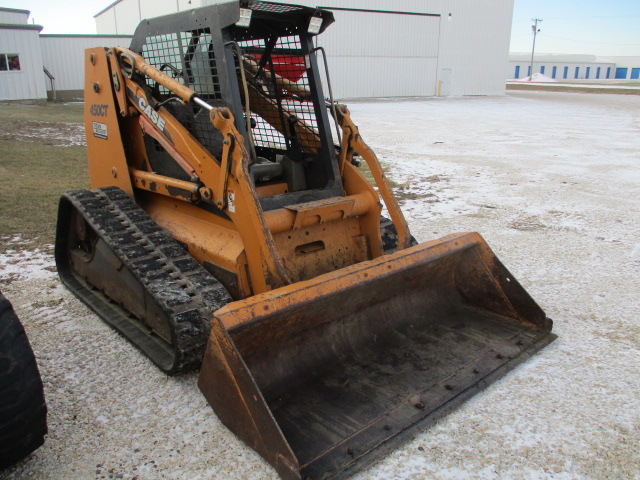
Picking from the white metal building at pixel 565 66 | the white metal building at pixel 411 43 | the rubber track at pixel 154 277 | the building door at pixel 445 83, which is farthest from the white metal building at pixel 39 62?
the white metal building at pixel 565 66

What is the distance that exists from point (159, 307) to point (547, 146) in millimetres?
11111

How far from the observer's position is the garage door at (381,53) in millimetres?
28125

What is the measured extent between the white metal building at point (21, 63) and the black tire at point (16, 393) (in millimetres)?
22635

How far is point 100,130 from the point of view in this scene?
427 cm

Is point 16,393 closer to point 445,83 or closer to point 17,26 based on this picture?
point 17,26

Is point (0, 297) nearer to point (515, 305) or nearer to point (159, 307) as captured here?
point (159, 307)

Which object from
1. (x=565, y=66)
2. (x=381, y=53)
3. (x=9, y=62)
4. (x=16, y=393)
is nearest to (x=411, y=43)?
(x=381, y=53)

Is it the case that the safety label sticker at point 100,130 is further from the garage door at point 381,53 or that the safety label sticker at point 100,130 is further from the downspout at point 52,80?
the garage door at point 381,53

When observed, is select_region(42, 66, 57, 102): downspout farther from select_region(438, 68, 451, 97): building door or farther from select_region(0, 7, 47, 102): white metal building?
select_region(438, 68, 451, 97): building door

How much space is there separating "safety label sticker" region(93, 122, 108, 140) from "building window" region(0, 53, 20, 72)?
66.7ft

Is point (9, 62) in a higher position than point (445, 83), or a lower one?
higher

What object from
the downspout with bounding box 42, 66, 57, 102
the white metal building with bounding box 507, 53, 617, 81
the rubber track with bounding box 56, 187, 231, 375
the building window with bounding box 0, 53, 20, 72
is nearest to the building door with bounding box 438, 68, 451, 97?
the downspout with bounding box 42, 66, 57, 102

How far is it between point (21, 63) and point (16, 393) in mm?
23066

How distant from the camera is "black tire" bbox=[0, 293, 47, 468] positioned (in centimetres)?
212
